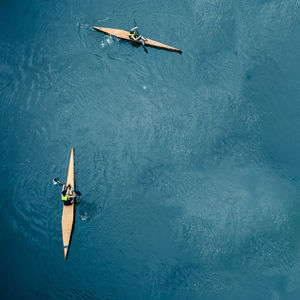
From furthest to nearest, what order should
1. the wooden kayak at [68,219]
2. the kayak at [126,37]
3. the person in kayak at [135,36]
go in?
the kayak at [126,37], the person in kayak at [135,36], the wooden kayak at [68,219]

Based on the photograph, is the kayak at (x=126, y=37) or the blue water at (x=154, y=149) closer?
the blue water at (x=154, y=149)

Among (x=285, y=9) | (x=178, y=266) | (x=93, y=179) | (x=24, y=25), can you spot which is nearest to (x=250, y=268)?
(x=178, y=266)

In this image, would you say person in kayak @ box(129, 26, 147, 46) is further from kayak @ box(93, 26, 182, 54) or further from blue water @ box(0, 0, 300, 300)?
blue water @ box(0, 0, 300, 300)

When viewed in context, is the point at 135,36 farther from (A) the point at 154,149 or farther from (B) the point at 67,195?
(B) the point at 67,195

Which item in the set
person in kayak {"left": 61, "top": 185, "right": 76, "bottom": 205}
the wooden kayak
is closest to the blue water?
the wooden kayak

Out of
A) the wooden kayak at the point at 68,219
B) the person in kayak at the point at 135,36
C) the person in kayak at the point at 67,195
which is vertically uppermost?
the person in kayak at the point at 135,36

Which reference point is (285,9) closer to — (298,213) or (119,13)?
(119,13)

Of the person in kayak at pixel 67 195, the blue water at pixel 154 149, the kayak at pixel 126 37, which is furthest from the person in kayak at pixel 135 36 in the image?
the person in kayak at pixel 67 195

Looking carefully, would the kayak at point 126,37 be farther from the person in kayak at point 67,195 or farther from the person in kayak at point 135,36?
the person in kayak at point 67,195

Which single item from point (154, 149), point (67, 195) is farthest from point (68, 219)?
point (154, 149)
